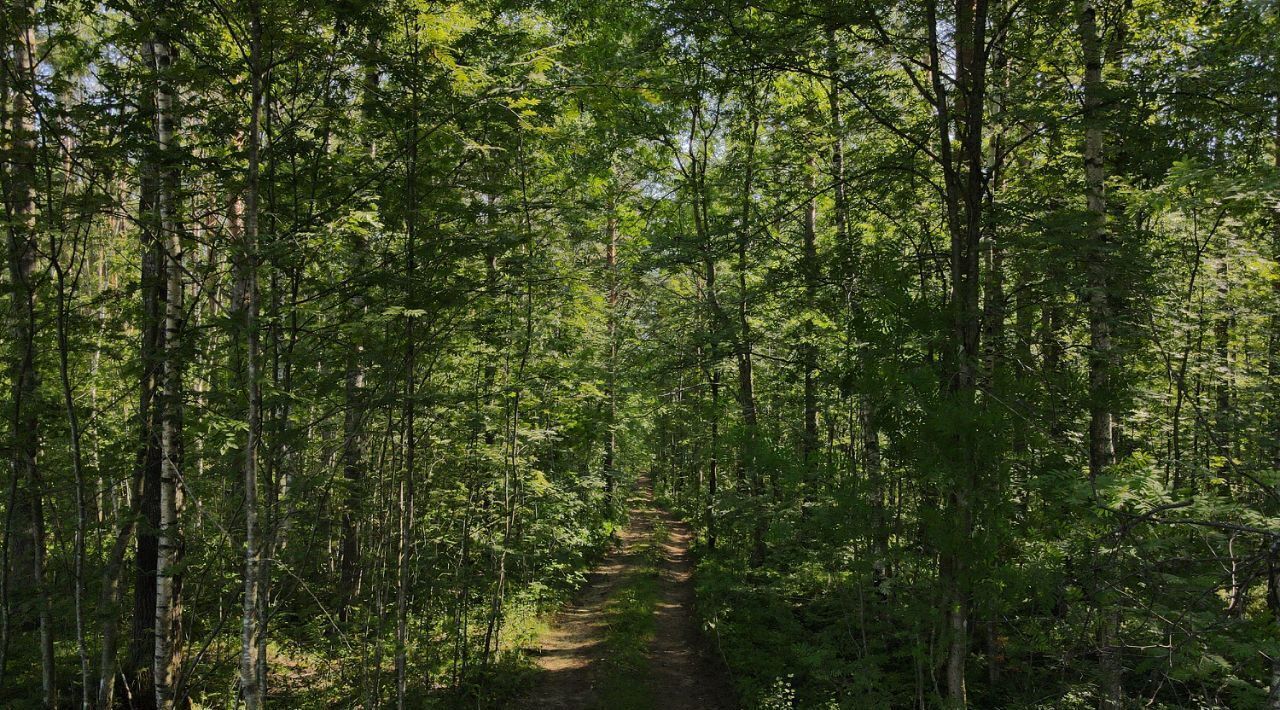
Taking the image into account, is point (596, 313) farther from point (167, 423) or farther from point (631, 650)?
point (631, 650)

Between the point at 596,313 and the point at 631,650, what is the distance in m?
5.88

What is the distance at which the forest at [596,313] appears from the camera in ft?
12.7

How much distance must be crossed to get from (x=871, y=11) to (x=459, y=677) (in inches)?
369

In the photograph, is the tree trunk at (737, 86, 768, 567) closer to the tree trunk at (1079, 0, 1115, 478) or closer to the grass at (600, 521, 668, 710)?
the grass at (600, 521, 668, 710)

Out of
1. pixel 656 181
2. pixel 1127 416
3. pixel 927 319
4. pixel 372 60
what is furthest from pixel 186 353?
pixel 656 181

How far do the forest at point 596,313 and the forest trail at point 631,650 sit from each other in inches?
4.9

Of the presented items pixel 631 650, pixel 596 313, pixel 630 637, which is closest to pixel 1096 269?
pixel 596 313

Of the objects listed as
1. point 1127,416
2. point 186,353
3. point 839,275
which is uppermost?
point 839,275

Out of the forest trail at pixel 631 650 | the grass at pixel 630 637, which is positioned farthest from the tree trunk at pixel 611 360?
the forest trail at pixel 631 650

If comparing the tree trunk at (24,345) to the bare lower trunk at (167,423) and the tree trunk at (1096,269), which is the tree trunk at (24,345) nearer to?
the bare lower trunk at (167,423)

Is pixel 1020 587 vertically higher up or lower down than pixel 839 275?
lower down

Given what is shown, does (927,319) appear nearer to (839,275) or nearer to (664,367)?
(839,275)

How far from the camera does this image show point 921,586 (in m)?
4.42

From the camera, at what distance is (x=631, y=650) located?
10.3 m
